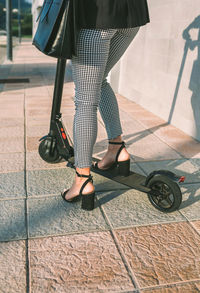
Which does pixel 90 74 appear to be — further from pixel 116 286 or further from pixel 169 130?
pixel 169 130

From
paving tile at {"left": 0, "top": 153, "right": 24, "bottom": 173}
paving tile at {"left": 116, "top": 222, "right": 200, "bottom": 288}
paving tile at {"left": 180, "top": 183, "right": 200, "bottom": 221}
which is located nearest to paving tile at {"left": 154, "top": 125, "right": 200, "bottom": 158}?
paving tile at {"left": 180, "top": 183, "right": 200, "bottom": 221}

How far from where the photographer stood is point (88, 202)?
227 centimetres

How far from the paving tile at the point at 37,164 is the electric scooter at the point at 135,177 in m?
0.05

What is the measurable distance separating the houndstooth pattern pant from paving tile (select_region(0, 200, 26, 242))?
0.51m

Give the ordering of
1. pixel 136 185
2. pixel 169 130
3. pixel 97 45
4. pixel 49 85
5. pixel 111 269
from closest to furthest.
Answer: pixel 111 269, pixel 97 45, pixel 136 185, pixel 169 130, pixel 49 85

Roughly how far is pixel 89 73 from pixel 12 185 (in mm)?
1165

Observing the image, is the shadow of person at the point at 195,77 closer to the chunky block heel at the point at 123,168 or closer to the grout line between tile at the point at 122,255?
the chunky block heel at the point at 123,168

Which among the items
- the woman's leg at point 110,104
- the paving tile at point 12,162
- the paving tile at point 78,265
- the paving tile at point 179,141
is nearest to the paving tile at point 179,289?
the paving tile at point 78,265

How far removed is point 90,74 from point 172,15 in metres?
3.03

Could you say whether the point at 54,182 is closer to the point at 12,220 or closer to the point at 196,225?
the point at 12,220

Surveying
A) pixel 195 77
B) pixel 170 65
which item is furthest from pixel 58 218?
pixel 170 65

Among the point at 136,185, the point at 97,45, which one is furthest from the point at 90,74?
the point at 136,185

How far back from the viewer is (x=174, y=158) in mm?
3377

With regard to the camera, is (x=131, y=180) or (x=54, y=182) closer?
(x=131, y=180)
